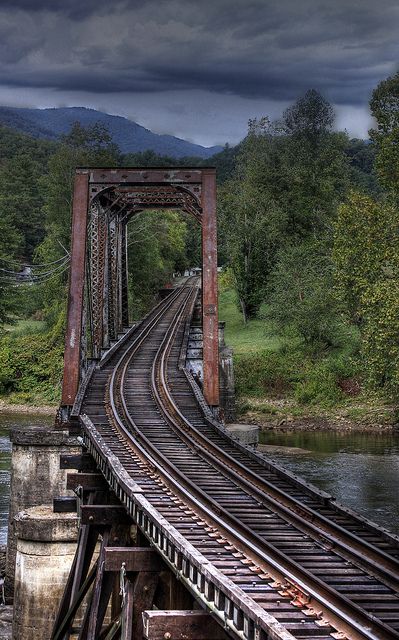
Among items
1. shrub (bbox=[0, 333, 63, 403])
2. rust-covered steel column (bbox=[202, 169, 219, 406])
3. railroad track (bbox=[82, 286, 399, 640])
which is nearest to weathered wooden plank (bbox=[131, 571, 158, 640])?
railroad track (bbox=[82, 286, 399, 640])

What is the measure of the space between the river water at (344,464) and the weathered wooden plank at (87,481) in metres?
7.60

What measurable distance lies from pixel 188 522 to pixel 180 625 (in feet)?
10.8

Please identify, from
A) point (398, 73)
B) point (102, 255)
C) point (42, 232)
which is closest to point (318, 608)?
point (102, 255)

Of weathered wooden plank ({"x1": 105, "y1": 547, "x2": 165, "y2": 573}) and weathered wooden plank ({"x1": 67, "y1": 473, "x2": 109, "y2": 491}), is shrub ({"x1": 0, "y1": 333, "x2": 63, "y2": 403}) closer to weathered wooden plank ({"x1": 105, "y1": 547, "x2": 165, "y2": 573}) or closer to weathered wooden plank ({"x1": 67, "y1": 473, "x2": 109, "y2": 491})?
weathered wooden plank ({"x1": 67, "y1": 473, "x2": 109, "y2": 491})

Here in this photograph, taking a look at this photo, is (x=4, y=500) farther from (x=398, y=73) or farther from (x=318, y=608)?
(x=398, y=73)

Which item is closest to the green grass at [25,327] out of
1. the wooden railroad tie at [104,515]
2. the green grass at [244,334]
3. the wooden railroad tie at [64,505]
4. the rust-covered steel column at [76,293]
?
the green grass at [244,334]

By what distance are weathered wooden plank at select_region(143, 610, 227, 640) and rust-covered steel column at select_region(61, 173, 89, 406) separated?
1692 cm

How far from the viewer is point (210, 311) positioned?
28.9 m

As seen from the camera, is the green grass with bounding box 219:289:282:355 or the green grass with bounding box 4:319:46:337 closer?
the green grass with bounding box 219:289:282:355

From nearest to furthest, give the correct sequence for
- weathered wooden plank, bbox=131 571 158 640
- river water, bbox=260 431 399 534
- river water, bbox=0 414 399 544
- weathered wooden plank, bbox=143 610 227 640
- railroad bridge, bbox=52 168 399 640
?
railroad bridge, bbox=52 168 399 640 → weathered wooden plank, bbox=143 610 227 640 → weathered wooden plank, bbox=131 571 158 640 → river water, bbox=0 414 399 544 → river water, bbox=260 431 399 534

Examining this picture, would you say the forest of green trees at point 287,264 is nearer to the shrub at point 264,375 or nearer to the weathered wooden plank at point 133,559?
the shrub at point 264,375

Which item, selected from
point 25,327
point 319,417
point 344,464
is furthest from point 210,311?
point 25,327

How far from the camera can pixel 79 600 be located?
58.7 feet

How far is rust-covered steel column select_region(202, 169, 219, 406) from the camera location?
93.2 ft
